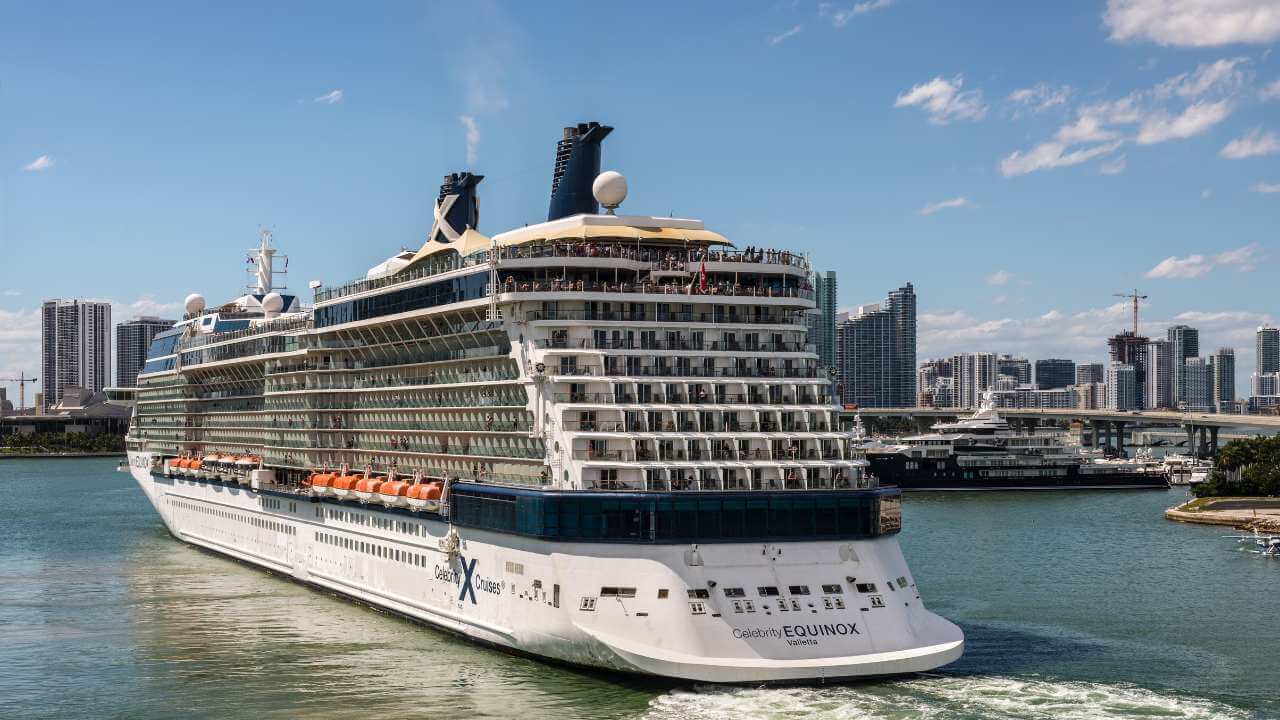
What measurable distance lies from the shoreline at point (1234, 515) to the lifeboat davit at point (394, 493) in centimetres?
4951

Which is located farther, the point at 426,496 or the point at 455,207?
the point at 455,207

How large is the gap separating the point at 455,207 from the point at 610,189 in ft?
39.9

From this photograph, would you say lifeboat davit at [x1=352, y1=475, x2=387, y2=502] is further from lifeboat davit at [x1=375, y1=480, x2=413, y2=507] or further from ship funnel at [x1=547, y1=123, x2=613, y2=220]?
ship funnel at [x1=547, y1=123, x2=613, y2=220]

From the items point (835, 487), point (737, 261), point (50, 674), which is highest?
point (737, 261)

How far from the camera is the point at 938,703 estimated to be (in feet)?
96.5

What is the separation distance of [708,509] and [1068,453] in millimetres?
98476

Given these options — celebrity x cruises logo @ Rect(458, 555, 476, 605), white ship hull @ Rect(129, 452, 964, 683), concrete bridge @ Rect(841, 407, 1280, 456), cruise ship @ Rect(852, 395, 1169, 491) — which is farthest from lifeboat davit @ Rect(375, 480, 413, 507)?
concrete bridge @ Rect(841, 407, 1280, 456)

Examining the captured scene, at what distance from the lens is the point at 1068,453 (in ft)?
403

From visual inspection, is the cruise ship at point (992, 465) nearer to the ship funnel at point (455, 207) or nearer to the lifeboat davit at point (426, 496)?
the ship funnel at point (455, 207)

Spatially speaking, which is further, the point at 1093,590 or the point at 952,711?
the point at 1093,590

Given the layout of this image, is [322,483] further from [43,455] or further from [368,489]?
[43,455]

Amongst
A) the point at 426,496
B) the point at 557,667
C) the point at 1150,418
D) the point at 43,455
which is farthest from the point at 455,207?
the point at 43,455

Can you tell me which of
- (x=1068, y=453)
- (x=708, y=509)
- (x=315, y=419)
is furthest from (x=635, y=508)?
(x=1068, y=453)

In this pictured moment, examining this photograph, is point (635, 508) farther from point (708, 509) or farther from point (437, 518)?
point (437, 518)
